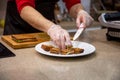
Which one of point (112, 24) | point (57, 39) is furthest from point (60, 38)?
point (112, 24)

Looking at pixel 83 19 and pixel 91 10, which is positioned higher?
pixel 83 19

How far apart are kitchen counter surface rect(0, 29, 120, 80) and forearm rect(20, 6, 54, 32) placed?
11cm

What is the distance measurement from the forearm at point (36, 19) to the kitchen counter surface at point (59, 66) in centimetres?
11

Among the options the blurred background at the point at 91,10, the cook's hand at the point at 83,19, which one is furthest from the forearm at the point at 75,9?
the blurred background at the point at 91,10

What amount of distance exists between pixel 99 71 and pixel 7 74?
0.27 metres

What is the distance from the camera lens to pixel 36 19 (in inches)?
40.3

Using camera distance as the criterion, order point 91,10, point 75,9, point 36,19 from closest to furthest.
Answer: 1. point 36,19
2. point 75,9
3. point 91,10

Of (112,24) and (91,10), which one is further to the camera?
(91,10)

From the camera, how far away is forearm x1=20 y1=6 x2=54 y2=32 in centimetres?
99

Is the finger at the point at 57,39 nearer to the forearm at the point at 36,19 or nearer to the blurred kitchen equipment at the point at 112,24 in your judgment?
the forearm at the point at 36,19

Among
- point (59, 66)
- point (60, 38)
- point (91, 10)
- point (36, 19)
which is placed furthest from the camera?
point (91, 10)

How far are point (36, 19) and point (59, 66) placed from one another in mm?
330

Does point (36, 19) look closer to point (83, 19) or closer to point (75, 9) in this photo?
point (83, 19)

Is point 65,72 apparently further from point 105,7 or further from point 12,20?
point 105,7
